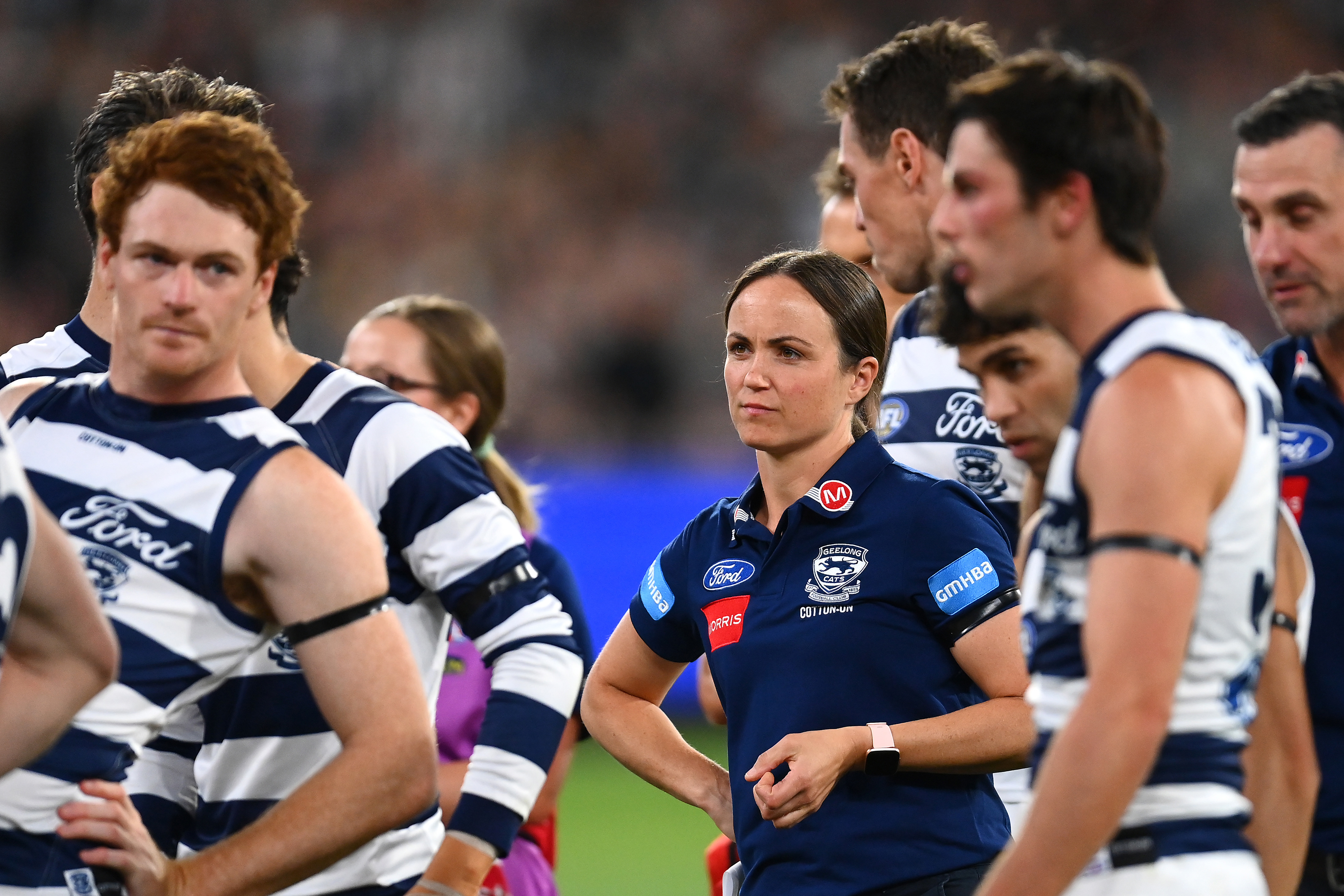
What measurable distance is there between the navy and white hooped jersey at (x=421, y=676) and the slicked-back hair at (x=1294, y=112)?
1.56m

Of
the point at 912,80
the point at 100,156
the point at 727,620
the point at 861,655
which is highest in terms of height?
the point at 100,156

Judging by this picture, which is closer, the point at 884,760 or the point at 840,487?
the point at 884,760

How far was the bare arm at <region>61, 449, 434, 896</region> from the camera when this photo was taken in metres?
2.50

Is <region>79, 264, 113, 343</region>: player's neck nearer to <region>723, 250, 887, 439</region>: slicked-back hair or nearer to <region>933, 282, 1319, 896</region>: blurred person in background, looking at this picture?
<region>723, 250, 887, 439</region>: slicked-back hair

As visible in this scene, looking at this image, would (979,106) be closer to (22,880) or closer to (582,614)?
(22,880)

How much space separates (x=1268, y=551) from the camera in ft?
6.97

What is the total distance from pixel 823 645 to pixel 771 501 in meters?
0.41

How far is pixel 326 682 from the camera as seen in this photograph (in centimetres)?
254

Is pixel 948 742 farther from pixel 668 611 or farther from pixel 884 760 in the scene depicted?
pixel 668 611

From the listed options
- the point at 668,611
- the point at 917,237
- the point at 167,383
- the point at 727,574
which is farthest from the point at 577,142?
the point at 167,383

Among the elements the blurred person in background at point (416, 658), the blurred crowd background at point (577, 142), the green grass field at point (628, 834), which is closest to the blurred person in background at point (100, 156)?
the blurred person in background at point (416, 658)

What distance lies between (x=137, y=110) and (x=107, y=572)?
133 centimetres

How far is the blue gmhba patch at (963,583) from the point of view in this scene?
3059 mm

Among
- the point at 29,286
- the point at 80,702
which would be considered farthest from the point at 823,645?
the point at 29,286
